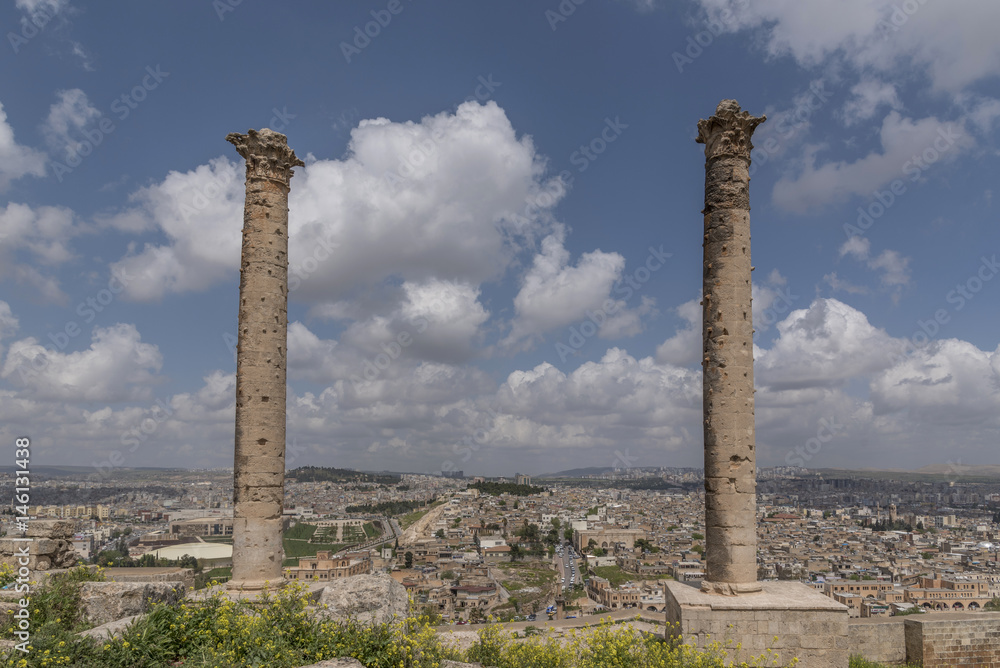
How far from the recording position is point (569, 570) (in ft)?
249

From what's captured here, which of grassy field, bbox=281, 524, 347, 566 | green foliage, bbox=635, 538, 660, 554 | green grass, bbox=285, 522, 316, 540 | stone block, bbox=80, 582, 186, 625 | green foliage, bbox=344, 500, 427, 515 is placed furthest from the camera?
green foliage, bbox=344, 500, 427, 515

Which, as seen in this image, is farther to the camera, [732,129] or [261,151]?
[261,151]

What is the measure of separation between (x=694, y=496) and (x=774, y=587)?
15406cm

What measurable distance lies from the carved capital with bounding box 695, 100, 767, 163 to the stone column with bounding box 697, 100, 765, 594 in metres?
0.02

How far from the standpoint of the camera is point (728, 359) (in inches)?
382

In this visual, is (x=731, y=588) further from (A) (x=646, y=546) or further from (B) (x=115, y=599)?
(A) (x=646, y=546)

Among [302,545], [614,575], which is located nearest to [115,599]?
[614,575]

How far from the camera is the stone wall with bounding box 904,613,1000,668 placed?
33.5ft

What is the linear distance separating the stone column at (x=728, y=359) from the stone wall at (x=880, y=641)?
269 centimetres

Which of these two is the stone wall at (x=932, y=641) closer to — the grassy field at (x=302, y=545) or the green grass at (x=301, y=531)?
the grassy field at (x=302, y=545)

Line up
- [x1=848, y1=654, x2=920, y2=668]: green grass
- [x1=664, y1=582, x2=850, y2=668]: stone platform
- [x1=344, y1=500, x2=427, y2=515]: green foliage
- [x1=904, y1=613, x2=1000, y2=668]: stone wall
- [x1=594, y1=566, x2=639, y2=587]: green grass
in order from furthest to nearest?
[x1=344, y1=500, x2=427, y2=515]: green foliage
[x1=594, y1=566, x2=639, y2=587]: green grass
[x1=904, y1=613, x2=1000, y2=668]: stone wall
[x1=848, y1=654, x2=920, y2=668]: green grass
[x1=664, y1=582, x2=850, y2=668]: stone platform

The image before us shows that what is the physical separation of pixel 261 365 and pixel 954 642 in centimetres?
1259

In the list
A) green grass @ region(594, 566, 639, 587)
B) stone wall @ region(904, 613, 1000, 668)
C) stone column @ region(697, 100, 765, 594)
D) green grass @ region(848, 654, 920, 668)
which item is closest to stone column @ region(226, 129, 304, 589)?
stone column @ region(697, 100, 765, 594)

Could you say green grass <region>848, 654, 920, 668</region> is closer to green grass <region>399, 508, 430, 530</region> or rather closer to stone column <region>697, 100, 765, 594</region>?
stone column <region>697, 100, 765, 594</region>
